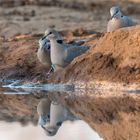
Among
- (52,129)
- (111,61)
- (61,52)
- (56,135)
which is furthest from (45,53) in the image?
(56,135)

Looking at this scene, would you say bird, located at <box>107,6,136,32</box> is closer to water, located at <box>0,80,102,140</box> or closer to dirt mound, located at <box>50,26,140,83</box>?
dirt mound, located at <box>50,26,140,83</box>

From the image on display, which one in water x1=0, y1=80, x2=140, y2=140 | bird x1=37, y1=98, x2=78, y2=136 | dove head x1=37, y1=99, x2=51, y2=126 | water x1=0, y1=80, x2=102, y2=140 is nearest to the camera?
water x1=0, y1=80, x2=102, y2=140

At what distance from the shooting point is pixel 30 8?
25078mm

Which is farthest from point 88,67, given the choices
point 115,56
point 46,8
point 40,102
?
point 46,8

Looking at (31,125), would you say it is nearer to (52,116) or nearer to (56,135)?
(52,116)

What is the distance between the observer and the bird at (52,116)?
38.9ft

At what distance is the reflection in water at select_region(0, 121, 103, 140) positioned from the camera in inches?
427

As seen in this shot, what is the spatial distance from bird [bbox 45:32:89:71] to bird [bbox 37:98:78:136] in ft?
6.19

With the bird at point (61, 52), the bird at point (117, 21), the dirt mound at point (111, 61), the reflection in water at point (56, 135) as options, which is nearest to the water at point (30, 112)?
the reflection in water at point (56, 135)

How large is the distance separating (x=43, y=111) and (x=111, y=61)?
2.08 metres

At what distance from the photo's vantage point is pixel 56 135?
11.2 meters

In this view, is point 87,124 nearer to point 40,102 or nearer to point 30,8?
point 40,102

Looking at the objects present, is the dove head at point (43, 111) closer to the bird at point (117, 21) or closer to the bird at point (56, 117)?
the bird at point (56, 117)

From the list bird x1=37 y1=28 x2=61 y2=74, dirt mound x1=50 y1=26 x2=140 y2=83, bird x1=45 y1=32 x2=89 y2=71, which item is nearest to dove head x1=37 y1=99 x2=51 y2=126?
dirt mound x1=50 y1=26 x2=140 y2=83
